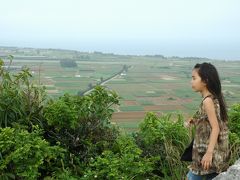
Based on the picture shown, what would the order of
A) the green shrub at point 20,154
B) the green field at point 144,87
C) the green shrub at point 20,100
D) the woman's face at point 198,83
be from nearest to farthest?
the woman's face at point 198,83 → the green shrub at point 20,154 → the green shrub at point 20,100 → the green field at point 144,87

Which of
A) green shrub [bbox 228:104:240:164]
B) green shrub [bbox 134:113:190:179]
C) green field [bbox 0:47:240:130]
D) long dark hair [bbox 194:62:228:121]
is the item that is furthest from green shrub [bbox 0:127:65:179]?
green field [bbox 0:47:240:130]

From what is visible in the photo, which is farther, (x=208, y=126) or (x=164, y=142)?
(x=164, y=142)

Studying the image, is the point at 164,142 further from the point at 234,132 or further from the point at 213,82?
the point at 213,82

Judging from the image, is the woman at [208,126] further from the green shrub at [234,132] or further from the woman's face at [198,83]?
the green shrub at [234,132]

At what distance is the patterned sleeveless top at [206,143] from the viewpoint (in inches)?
149

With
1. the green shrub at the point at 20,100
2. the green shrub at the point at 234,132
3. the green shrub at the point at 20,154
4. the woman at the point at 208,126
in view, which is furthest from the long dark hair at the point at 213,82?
the green shrub at the point at 20,100

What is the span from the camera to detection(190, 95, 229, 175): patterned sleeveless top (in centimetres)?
378

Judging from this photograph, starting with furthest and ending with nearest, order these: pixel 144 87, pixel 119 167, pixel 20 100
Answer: pixel 144 87 < pixel 20 100 < pixel 119 167

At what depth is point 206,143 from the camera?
3824 mm

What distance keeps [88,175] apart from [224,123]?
1.41 metres

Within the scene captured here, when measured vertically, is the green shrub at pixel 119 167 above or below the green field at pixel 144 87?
above

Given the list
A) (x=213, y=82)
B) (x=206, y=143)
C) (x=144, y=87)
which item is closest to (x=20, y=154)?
(x=206, y=143)

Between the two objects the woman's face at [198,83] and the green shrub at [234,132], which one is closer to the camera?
the woman's face at [198,83]

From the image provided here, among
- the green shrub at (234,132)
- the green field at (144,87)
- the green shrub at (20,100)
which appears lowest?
the green field at (144,87)
